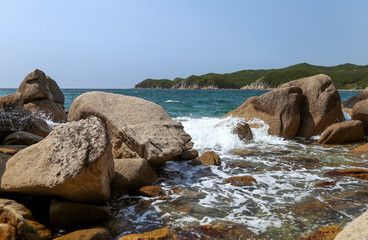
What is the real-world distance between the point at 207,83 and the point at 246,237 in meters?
155

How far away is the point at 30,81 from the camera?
11109 mm

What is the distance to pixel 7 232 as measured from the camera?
10.5 ft

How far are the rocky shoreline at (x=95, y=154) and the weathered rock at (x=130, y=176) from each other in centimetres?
2

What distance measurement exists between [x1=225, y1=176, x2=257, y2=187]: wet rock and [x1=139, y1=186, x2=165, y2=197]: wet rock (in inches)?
56.0

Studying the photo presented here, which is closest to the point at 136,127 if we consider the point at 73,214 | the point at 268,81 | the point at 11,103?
the point at 73,214

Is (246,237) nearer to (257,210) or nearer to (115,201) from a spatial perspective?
(257,210)

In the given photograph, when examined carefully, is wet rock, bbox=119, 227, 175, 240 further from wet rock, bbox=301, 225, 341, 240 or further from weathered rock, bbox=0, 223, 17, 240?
wet rock, bbox=301, 225, 341, 240

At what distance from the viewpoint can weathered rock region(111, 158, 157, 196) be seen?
4.97m

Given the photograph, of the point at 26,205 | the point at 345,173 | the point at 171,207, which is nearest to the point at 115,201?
the point at 171,207

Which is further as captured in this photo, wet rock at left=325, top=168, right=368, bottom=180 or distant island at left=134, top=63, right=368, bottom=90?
distant island at left=134, top=63, right=368, bottom=90

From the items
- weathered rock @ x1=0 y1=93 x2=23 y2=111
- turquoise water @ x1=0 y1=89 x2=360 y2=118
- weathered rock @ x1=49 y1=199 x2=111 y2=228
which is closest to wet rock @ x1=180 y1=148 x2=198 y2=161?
weathered rock @ x1=49 y1=199 x2=111 y2=228

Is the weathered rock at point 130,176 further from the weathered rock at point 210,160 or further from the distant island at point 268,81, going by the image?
the distant island at point 268,81

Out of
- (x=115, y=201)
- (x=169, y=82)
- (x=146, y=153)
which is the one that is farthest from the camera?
(x=169, y=82)

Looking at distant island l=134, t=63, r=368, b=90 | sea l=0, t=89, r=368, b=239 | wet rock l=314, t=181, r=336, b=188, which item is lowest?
sea l=0, t=89, r=368, b=239
